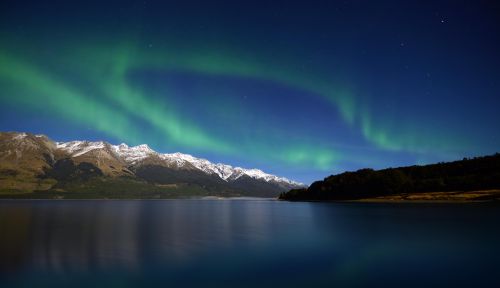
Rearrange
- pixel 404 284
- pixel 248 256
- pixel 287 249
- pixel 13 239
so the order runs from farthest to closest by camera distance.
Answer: pixel 13 239 < pixel 287 249 < pixel 248 256 < pixel 404 284

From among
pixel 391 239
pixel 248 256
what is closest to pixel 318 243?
pixel 391 239

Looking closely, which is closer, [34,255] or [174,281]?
[174,281]

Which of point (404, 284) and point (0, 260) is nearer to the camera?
point (404, 284)

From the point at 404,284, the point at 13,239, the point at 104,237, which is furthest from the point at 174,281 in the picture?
the point at 13,239

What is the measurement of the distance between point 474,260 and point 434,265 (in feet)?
19.1

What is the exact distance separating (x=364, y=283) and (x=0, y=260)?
3948cm

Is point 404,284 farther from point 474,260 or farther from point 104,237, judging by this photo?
point 104,237

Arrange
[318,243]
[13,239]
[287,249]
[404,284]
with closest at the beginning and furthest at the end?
[404,284], [287,249], [318,243], [13,239]

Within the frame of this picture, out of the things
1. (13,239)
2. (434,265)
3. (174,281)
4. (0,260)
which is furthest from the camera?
(13,239)

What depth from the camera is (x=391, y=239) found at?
58.3 m

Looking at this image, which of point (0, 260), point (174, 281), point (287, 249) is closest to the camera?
point (174, 281)

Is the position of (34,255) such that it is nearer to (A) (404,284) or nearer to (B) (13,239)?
(B) (13,239)

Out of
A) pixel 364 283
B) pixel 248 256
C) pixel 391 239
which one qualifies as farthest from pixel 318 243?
pixel 364 283

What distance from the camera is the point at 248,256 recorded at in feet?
148
